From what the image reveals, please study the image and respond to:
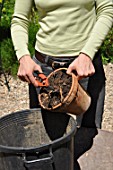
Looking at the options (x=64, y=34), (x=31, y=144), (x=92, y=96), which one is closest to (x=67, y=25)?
(x=64, y=34)

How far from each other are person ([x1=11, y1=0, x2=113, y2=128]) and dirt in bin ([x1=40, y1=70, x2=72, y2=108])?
0.07 m

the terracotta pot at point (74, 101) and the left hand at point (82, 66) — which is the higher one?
the left hand at point (82, 66)

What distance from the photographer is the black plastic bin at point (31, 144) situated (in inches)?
76.9

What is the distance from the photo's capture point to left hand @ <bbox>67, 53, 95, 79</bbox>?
2.10 meters

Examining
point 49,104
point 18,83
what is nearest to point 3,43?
point 18,83

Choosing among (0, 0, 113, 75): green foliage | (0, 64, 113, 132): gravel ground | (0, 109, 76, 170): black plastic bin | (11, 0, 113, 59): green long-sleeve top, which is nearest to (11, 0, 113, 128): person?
(11, 0, 113, 59): green long-sleeve top

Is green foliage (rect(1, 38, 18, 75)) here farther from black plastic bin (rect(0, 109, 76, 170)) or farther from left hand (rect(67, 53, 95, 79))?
left hand (rect(67, 53, 95, 79))

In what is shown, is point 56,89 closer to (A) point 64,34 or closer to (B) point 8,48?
(A) point 64,34

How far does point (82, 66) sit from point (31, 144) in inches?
24.9

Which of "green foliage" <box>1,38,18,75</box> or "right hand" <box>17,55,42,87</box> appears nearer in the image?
"right hand" <box>17,55,42,87</box>

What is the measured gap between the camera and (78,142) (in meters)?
2.70

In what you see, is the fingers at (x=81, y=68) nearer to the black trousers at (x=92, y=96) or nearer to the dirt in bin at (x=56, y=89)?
the dirt in bin at (x=56, y=89)

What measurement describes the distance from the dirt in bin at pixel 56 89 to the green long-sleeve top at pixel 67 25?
0.15 m

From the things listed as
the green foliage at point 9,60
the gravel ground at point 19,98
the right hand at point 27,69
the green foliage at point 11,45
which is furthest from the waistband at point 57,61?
the green foliage at point 9,60
